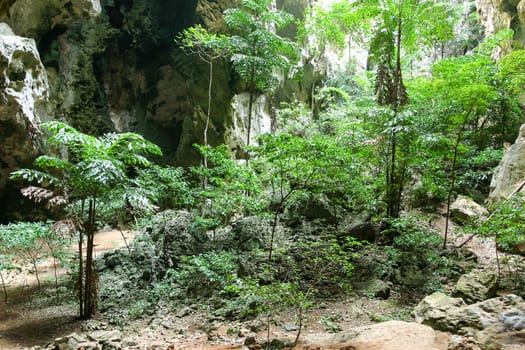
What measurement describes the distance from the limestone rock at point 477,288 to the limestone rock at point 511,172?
12.6ft

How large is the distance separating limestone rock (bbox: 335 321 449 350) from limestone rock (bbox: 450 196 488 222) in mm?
6700

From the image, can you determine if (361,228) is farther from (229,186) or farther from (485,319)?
(485,319)

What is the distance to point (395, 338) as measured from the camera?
369cm

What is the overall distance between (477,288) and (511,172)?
4.97m

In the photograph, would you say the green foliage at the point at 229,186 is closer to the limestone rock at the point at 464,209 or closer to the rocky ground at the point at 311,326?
the rocky ground at the point at 311,326

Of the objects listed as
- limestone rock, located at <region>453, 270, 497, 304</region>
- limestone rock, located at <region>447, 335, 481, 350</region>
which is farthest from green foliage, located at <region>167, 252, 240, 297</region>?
limestone rock, located at <region>453, 270, 497, 304</region>

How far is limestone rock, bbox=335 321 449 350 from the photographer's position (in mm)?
3475

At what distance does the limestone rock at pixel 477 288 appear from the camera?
542 centimetres

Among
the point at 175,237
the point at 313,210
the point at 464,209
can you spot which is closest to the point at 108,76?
the point at 175,237

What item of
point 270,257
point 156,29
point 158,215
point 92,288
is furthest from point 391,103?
point 156,29

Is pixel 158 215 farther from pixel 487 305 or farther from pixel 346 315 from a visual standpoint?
pixel 487 305

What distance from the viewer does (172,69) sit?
16.6 meters

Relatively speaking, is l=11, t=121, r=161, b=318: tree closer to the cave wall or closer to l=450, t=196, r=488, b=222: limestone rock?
l=450, t=196, r=488, b=222: limestone rock

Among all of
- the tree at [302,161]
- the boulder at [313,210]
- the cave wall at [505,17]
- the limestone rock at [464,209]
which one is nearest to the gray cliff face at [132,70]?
the boulder at [313,210]
